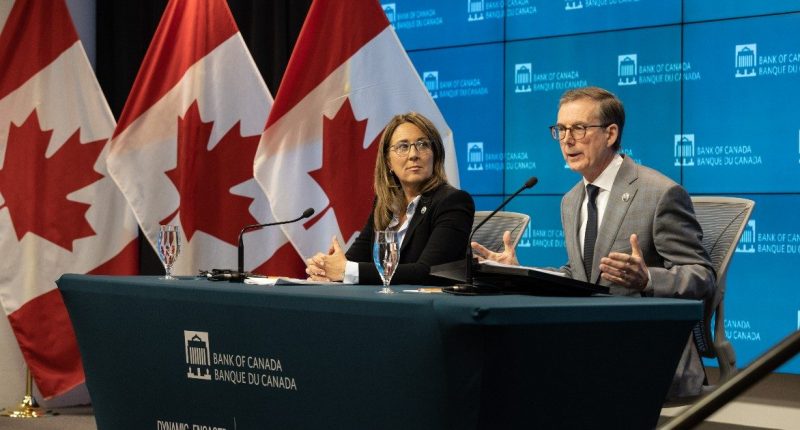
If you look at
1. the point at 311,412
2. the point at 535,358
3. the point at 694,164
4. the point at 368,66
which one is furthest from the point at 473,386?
the point at 694,164

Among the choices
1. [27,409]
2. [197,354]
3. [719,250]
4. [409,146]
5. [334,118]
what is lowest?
[27,409]

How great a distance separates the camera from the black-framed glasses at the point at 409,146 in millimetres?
3301

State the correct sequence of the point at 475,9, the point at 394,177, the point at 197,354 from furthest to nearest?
1. the point at 475,9
2. the point at 394,177
3. the point at 197,354

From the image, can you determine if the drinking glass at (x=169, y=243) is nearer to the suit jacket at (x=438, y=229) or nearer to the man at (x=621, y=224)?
the suit jacket at (x=438, y=229)

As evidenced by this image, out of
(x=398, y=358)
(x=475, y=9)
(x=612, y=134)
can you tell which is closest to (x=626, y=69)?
(x=475, y=9)

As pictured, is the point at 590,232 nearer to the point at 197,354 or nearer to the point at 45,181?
the point at 197,354

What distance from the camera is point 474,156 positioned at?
520 cm

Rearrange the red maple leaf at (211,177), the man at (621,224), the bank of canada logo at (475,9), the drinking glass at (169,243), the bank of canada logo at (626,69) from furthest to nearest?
1. the bank of canada logo at (475,9)
2. the bank of canada logo at (626,69)
3. the red maple leaf at (211,177)
4. the drinking glass at (169,243)
5. the man at (621,224)

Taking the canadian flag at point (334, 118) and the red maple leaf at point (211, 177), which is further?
the red maple leaf at point (211, 177)

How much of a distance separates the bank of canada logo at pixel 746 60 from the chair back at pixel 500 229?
1.71 meters

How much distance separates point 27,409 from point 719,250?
3624mm

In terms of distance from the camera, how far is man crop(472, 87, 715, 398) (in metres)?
2.49

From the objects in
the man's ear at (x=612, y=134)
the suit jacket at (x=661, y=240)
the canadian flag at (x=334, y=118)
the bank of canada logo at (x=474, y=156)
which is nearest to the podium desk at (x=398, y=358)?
the suit jacket at (x=661, y=240)

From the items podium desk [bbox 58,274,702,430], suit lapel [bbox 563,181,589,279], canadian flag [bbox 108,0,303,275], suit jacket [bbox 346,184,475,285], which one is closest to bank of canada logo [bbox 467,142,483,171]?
canadian flag [bbox 108,0,303,275]
